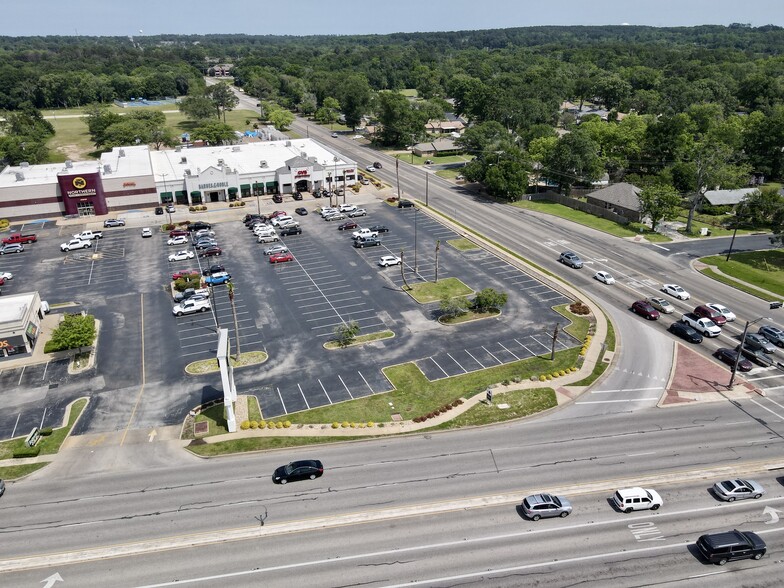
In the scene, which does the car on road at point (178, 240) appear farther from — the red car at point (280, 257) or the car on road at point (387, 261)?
the car on road at point (387, 261)

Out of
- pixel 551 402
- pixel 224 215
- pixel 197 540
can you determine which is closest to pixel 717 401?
pixel 551 402

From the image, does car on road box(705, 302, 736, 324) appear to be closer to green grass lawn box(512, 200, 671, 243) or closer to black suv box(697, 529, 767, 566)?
green grass lawn box(512, 200, 671, 243)

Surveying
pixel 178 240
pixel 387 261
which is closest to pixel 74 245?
pixel 178 240

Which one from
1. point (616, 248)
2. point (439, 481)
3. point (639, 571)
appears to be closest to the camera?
point (639, 571)

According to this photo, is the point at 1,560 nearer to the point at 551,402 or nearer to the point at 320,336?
the point at 320,336

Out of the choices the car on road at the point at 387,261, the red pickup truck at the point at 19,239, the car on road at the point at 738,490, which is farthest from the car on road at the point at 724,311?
the red pickup truck at the point at 19,239

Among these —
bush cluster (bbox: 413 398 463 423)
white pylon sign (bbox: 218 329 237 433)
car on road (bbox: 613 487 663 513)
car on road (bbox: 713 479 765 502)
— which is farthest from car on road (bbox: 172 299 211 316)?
car on road (bbox: 713 479 765 502)
